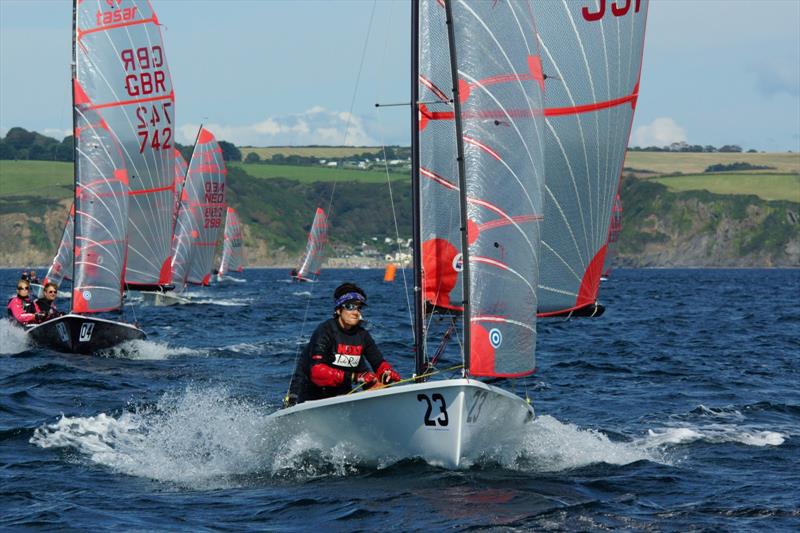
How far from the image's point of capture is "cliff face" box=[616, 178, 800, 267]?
550ft

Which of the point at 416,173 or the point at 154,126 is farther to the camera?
the point at 154,126

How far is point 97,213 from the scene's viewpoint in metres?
28.0

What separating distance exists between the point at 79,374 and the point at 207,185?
35986mm

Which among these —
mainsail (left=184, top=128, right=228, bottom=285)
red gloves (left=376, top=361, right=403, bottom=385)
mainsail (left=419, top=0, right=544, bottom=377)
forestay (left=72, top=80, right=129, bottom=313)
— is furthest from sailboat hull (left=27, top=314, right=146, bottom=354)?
mainsail (left=184, top=128, right=228, bottom=285)

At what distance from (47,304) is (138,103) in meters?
7.07

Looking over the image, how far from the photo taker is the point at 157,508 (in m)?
11.3

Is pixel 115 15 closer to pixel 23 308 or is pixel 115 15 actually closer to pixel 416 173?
pixel 23 308

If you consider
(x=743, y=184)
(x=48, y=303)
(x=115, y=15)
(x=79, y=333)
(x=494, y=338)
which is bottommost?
(x=79, y=333)

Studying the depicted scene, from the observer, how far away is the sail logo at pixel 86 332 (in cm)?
2525

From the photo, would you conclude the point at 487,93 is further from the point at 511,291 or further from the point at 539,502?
the point at 539,502

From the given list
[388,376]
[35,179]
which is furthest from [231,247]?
[35,179]

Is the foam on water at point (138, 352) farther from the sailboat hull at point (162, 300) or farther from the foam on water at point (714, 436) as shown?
the sailboat hull at point (162, 300)

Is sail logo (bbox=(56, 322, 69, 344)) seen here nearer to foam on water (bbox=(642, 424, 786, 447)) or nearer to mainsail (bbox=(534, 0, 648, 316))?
mainsail (bbox=(534, 0, 648, 316))

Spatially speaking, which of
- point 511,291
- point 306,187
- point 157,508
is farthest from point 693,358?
point 306,187
